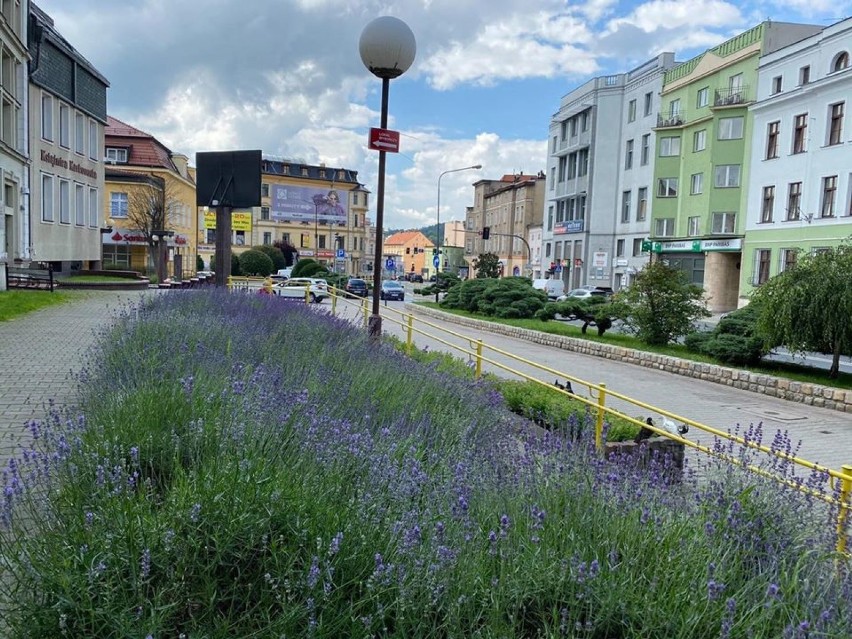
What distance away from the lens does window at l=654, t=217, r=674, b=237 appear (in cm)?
4909

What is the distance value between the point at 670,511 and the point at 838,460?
19.4 feet

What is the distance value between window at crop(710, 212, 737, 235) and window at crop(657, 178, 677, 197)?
18.3 ft

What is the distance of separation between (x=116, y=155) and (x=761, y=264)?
47.6 meters


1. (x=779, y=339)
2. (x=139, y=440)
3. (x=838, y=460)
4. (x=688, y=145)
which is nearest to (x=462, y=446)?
(x=139, y=440)

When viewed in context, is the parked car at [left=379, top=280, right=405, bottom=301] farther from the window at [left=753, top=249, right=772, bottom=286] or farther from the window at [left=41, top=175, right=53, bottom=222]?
the window at [left=753, top=249, right=772, bottom=286]

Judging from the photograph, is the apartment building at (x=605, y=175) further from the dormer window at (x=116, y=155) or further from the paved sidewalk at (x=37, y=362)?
the paved sidewalk at (x=37, y=362)

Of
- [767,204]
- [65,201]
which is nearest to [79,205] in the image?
[65,201]

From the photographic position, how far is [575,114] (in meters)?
60.7

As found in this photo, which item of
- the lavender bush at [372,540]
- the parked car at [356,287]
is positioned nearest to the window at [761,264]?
the parked car at [356,287]

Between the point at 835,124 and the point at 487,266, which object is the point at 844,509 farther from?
the point at 487,266

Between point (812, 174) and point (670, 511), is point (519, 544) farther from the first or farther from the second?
point (812, 174)

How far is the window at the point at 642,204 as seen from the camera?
5259cm

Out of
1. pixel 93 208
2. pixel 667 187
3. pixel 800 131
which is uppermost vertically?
pixel 800 131

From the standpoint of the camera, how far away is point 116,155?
55031 millimetres
